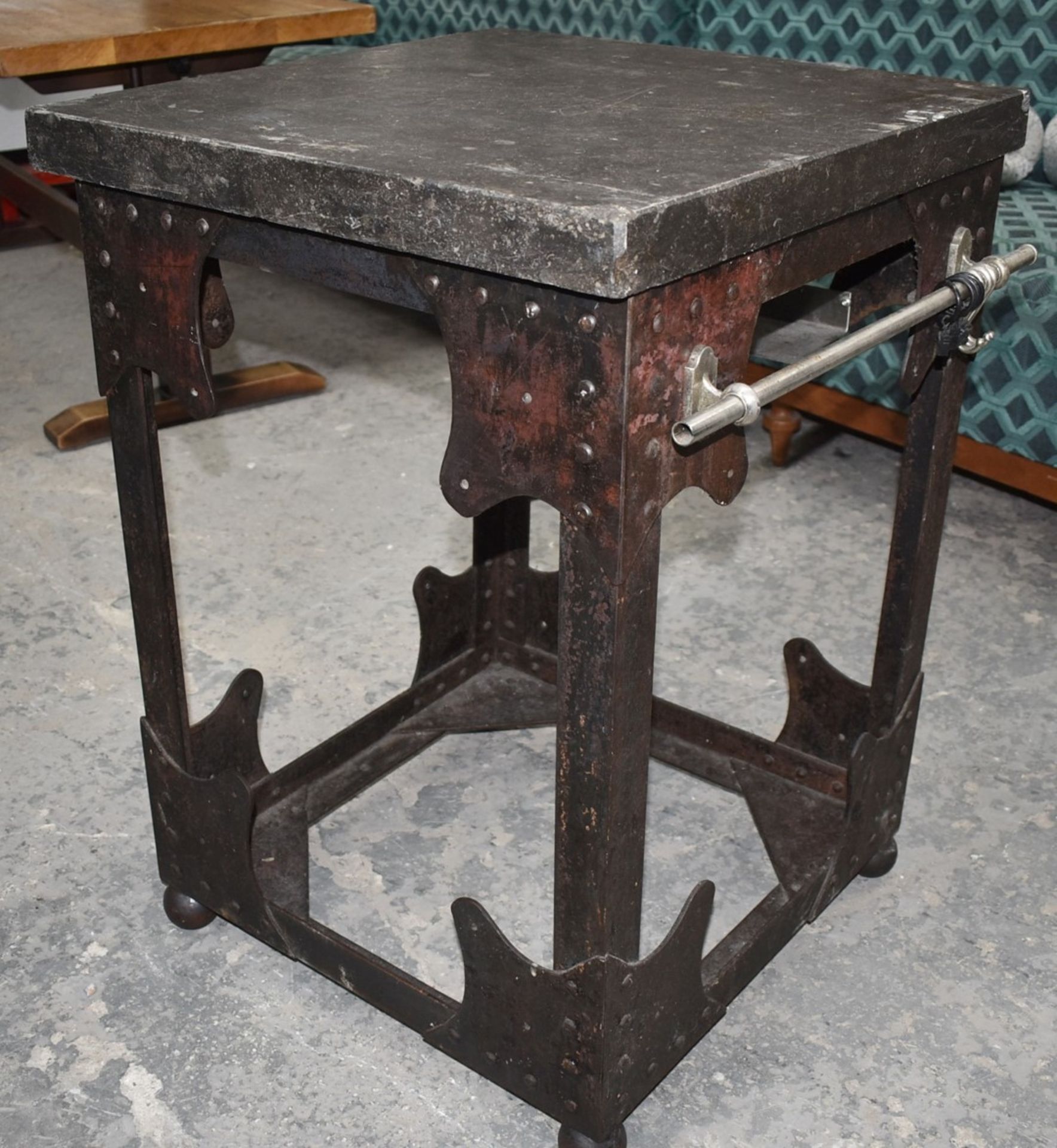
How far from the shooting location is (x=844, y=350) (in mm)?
1251

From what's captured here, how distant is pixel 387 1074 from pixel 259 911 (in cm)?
24

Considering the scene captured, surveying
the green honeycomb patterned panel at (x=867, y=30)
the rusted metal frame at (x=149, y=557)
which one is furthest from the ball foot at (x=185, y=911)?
the green honeycomb patterned panel at (x=867, y=30)

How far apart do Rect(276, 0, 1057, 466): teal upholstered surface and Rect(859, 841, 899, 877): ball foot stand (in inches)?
39.3

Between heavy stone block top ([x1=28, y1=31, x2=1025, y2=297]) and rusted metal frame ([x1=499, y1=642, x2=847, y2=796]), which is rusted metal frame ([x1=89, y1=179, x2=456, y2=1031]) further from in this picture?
rusted metal frame ([x1=499, y1=642, x2=847, y2=796])

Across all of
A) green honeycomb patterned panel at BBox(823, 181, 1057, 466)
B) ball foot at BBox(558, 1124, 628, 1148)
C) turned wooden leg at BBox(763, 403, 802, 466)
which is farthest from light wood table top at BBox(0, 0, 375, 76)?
ball foot at BBox(558, 1124, 628, 1148)

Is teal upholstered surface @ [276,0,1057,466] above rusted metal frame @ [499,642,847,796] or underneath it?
above

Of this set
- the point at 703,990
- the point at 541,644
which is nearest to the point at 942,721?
Answer: the point at 541,644

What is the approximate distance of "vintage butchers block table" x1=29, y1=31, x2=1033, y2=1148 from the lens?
1100 mm

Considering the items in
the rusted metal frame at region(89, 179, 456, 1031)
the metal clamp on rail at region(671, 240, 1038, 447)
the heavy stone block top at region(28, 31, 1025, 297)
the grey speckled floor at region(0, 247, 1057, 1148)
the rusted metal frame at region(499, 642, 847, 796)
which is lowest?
the grey speckled floor at region(0, 247, 1057, 1148)

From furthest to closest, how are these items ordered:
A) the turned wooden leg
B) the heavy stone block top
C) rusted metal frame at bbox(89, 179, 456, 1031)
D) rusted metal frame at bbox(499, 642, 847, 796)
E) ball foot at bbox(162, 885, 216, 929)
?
the turned wooden leg → rusted metal frame at bbox(499, 642, 847, 796) → ball foot at bbox(162, 885, 216, 929) → rusted metal frame at bbox(89, 179, 456, 1031) → the heavy stone block top

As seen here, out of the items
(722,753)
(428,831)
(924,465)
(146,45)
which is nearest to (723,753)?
(722,753)

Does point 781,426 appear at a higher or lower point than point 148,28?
lower

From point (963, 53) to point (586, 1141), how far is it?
7.92 feet

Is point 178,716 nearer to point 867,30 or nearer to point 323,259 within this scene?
point 323,259
